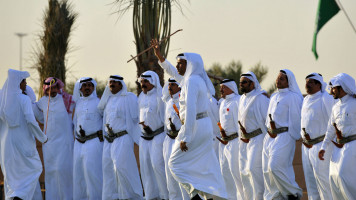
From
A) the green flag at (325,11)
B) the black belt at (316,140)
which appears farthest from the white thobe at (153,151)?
the green flag at (325,11)

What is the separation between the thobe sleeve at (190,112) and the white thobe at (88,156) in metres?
4.10

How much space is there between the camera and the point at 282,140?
13938 millimetres

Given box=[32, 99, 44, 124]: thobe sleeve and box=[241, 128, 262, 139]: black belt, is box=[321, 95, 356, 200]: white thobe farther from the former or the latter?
box=[32, 99, 44, 124]: thobe sleeve

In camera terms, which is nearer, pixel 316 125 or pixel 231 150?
pixel 316 125

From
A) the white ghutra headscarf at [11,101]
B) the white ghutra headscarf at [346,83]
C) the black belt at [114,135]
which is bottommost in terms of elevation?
the white ghutra headscarf at [346,83]

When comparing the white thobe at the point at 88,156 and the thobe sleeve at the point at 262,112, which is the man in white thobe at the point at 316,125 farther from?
the white thobe at the point at 88,156

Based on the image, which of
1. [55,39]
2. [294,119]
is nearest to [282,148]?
[294,119]

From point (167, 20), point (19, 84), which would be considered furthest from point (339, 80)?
point (167, 20)

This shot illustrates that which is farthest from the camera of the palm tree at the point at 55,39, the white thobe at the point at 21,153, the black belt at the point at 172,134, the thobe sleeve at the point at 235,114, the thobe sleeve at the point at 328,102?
the palm tree at the point at 55,39

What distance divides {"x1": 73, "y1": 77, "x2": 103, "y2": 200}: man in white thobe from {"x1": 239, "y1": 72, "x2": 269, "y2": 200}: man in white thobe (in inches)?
106

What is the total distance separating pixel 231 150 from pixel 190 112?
351 cm

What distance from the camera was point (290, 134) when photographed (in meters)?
14.0

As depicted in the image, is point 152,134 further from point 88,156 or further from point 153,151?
point 88,156

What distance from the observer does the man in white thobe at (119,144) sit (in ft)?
50.0
